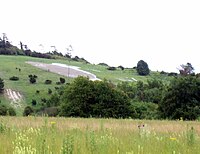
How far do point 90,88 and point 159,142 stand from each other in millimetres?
47569

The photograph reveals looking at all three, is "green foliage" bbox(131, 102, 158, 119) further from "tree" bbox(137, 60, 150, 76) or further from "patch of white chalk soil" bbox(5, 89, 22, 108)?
"tree" bbox(137, 60, 150, 76)

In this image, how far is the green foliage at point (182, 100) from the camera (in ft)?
179

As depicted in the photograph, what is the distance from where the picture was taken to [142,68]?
14862 cm

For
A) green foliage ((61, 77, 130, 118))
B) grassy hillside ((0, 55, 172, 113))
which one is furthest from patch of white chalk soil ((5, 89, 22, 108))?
green foliage ((61, 77, 130, 118))

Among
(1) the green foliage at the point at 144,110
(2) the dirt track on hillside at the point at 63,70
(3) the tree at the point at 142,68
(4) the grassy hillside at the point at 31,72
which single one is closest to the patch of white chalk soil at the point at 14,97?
(4) the grassy hillside at the point at 31,72

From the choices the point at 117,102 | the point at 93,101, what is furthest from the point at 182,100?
the point at 93,101

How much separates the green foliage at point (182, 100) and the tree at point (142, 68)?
8644cm

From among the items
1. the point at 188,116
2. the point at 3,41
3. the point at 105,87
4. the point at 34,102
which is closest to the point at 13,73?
the point at 34,102

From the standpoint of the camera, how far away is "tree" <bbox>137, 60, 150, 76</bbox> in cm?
14700

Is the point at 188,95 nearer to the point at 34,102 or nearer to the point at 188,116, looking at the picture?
the point at 188,116

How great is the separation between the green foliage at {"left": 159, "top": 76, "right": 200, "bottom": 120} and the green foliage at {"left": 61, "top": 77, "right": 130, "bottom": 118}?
197 inches

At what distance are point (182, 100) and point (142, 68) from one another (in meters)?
91.6

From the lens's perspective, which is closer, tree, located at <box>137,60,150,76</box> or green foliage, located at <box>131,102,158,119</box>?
green foliage, located at <box>131,102,158,119</box>

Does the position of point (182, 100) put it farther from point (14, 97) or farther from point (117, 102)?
point (14, 97)
